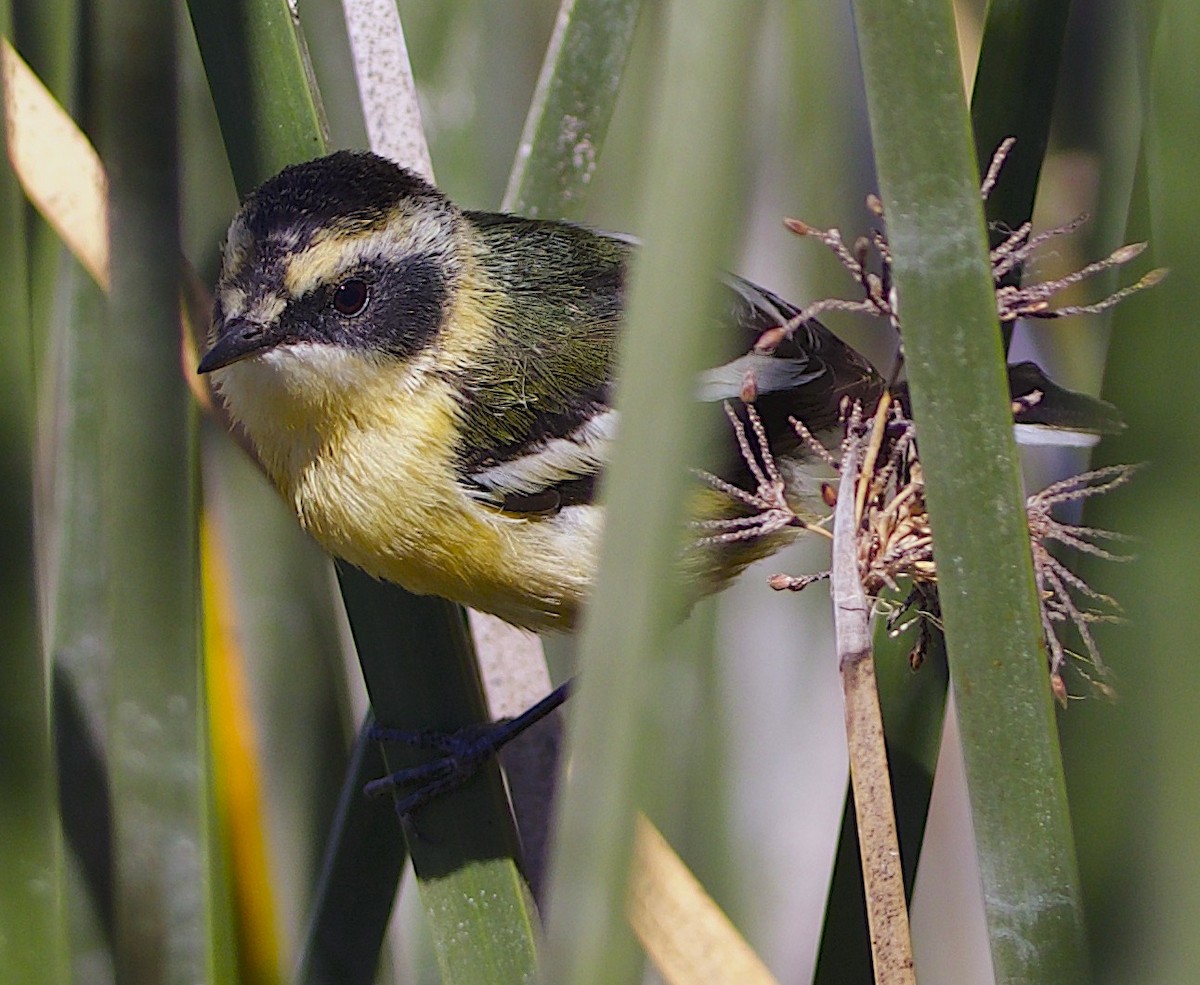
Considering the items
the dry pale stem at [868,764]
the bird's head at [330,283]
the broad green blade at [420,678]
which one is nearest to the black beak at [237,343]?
the bird's head at [330,283]

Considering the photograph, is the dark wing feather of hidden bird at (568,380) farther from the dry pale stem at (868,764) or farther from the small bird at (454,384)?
the dry pale stem at (868,764)

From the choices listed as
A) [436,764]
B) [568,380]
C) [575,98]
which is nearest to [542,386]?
[568,380]

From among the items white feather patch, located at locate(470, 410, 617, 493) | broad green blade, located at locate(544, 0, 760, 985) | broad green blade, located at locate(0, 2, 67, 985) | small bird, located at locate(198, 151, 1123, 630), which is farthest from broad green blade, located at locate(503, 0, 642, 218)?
broad green blade, located at locate(544, 0, 760, 985)

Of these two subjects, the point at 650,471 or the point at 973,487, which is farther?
the point at 973,487

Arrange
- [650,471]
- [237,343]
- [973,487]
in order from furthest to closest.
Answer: [237,343] < [973,487] < [650,471]

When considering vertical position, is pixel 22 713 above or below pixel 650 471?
below

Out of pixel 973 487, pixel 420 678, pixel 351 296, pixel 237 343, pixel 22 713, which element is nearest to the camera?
pixel 973 487

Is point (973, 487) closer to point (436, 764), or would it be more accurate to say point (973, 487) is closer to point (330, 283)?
point (436, 764)
